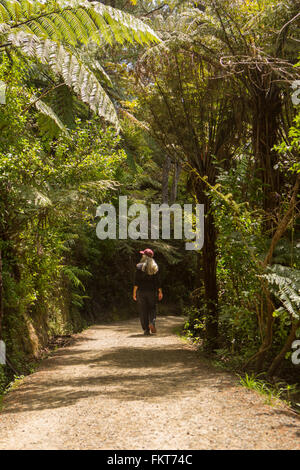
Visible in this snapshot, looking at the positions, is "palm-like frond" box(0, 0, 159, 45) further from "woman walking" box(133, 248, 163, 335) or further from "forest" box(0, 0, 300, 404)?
"woman walking" box(133, 248, 163, 335)

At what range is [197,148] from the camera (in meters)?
8.20

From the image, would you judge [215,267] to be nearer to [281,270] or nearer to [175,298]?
[281,270]

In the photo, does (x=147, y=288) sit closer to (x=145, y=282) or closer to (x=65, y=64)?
(x=145, y=282)

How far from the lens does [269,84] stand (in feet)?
20.8

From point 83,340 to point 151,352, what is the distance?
343 cm

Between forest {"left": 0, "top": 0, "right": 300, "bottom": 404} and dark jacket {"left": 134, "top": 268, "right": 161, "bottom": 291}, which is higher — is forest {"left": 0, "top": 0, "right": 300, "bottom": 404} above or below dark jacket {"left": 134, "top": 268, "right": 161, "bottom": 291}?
above

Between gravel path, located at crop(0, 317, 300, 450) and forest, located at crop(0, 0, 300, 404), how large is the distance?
711 mm

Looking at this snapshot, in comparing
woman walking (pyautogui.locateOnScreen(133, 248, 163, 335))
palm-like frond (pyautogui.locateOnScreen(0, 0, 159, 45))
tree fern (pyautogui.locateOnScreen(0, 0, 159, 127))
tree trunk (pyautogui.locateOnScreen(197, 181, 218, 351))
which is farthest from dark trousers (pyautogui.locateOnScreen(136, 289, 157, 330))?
palm-like frond (pyautogui.locateOnScreen(0, 0, 159, 45))

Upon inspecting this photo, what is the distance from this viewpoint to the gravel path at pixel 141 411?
3.78 meters

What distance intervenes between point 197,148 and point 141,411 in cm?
483

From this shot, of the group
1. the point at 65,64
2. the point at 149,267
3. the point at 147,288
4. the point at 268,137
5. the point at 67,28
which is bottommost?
the point at 147,288

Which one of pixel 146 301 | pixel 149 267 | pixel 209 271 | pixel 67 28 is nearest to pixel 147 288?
pixel 146 301

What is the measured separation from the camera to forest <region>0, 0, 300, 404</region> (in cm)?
576

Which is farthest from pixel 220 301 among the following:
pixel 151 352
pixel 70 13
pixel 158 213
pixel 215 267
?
pixel 158 213
